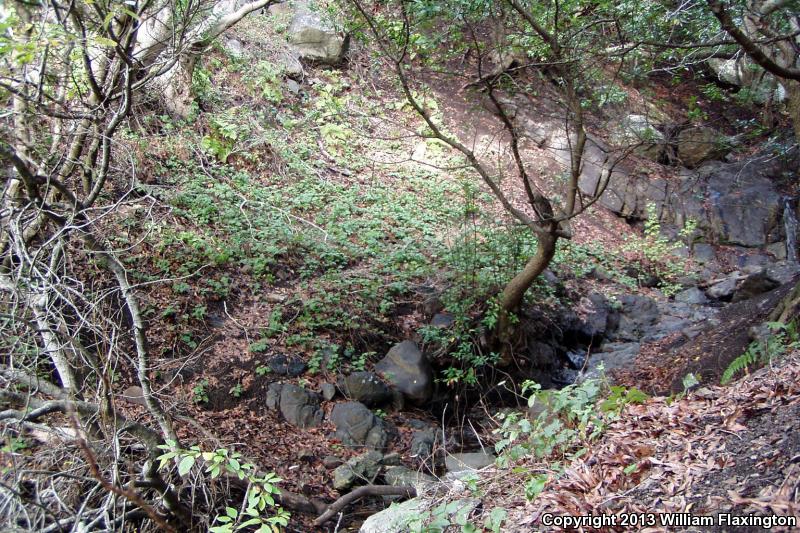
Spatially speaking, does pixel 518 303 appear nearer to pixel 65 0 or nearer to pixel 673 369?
pixel 673 369

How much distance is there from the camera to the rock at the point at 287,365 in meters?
7.04

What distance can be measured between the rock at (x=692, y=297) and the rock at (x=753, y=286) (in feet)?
1.87

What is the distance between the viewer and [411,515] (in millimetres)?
3652

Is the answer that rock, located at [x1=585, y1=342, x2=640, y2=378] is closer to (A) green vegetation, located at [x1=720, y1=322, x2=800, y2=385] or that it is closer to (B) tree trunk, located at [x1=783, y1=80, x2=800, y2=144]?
(A) green vegetation, located at [x1=720, y1=322, x2=800, y2=385]

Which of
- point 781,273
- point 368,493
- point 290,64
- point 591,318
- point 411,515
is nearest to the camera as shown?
point 411,515

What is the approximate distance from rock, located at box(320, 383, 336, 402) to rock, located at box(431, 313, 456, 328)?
5.96 ft

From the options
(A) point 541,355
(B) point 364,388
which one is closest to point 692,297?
(A) point 541,355

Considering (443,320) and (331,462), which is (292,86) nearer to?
(443,320)

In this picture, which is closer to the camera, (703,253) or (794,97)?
(794,97)

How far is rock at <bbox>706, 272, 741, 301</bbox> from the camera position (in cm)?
1151

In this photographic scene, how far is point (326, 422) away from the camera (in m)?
6.80

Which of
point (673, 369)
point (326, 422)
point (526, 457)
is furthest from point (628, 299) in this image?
point (526, 457)

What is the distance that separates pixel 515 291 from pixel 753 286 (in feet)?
19.8

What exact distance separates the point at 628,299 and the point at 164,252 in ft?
26.9
